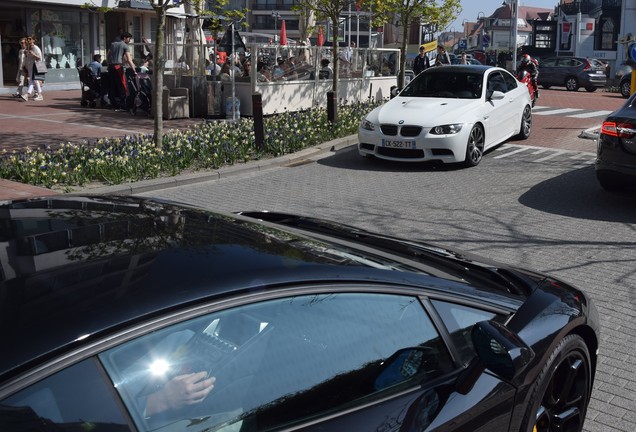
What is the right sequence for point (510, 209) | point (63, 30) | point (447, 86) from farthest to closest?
point (63, 30)
point (447, 86)
point (510, 209)

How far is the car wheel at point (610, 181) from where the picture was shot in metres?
9.34

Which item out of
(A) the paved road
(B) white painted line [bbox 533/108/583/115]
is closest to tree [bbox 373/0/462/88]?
(B) white painted line [bbox 533/108/583/115]

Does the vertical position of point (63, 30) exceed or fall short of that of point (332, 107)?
it exceeds it

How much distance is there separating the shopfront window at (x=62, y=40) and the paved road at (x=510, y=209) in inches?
631

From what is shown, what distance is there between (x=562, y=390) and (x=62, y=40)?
26770mm

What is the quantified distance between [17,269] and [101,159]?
926 centimetres

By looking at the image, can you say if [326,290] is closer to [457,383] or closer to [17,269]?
[457,383]

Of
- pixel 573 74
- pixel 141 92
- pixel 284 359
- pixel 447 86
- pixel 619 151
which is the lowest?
pixel 284 359

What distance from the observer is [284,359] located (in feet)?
7.81

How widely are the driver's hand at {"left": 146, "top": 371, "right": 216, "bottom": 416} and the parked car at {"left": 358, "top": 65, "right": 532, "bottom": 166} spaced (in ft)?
34.8

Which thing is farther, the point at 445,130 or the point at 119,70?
the point at 119,70

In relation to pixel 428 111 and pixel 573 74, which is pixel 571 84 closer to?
pixel 573 74

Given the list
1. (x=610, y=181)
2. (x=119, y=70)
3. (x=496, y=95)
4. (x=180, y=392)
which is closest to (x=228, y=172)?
(x=496, y=95)

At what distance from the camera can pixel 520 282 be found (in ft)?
11.6
